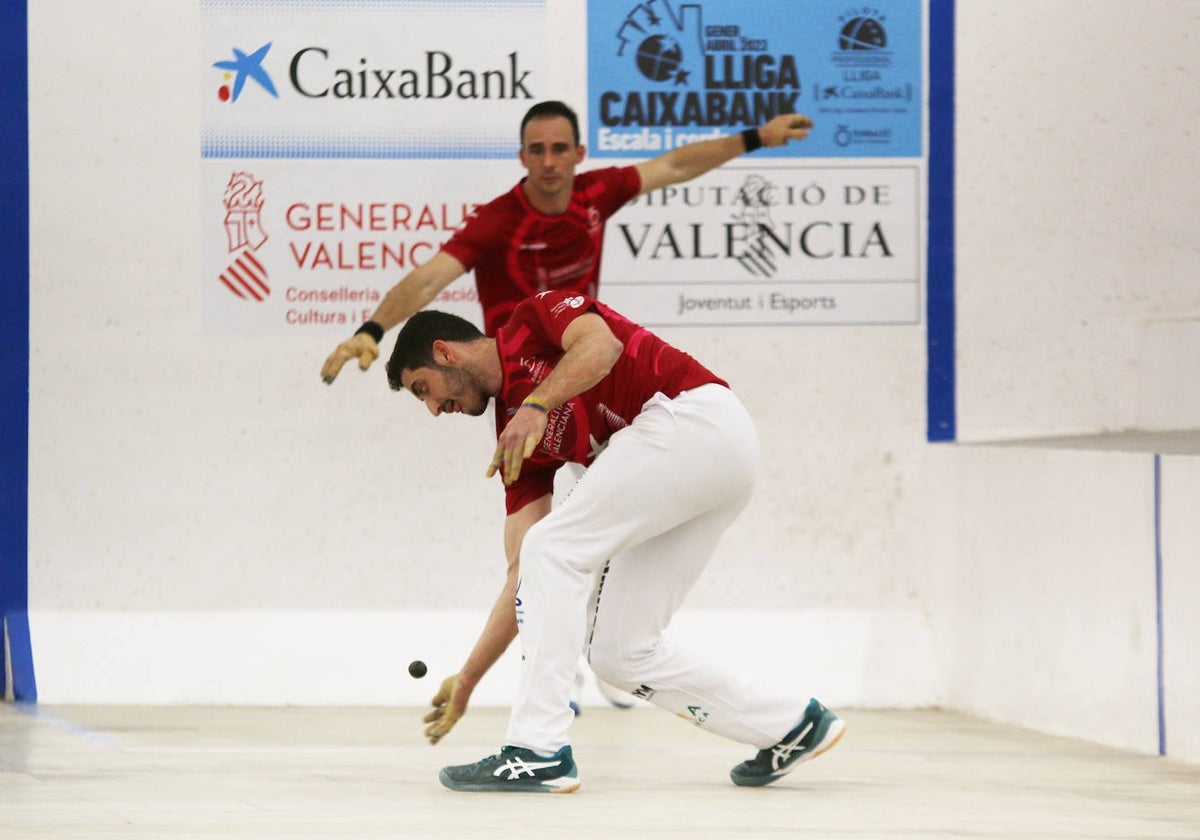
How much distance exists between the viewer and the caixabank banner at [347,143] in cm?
505

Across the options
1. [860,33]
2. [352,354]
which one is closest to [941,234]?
[860,33]

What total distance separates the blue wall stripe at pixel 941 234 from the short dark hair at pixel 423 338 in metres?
2.08

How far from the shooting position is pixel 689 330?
511 cm

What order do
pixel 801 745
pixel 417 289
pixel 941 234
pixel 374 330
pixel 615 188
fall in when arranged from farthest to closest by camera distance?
1. pixel 941 234
2. pixel 615 188
3. pixel 417 289
4. pixel 374 330
5. pixel 801 745

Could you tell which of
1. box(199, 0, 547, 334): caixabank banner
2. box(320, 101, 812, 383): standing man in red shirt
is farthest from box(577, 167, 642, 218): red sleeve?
box(199, 0, 547, 334): caixabank banner

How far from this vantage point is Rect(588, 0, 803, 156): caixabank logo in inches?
201

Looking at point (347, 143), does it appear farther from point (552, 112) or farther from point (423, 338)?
point (423, 338)

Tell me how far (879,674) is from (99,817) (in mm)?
2677

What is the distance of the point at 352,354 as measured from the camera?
4199mm

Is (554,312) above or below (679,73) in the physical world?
below

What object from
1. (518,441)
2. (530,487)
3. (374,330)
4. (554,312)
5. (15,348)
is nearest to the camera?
(518,441)

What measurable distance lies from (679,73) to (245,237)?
4.49 ft

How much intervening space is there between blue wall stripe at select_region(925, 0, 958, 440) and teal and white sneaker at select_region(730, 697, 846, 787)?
5.88 ft

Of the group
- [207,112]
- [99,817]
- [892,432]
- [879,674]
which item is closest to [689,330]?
[892,432]
